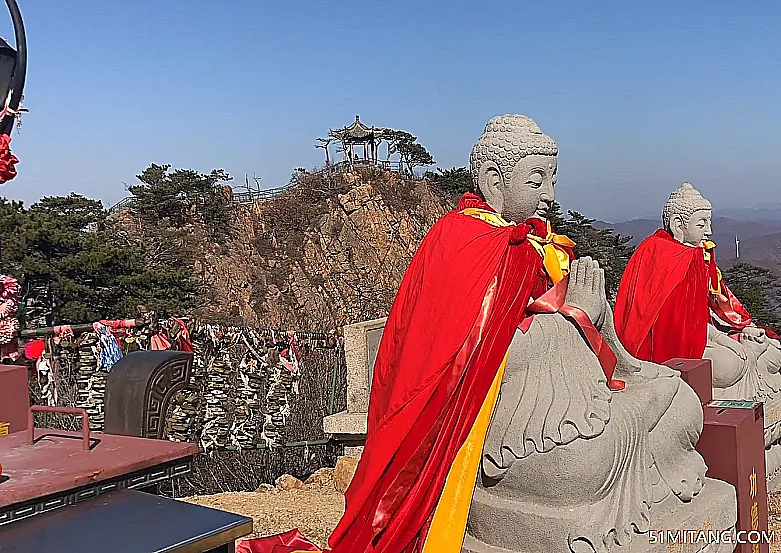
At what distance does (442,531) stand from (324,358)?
464 centimetres

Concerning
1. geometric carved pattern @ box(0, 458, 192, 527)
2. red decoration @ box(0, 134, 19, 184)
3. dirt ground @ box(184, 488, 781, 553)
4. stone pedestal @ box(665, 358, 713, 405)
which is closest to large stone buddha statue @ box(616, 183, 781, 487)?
dirt ground @ box(184, 488, 781, 553)

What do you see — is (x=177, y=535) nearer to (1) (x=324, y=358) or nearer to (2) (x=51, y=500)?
(2) (x=51, y=500)

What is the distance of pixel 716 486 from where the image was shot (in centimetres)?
304

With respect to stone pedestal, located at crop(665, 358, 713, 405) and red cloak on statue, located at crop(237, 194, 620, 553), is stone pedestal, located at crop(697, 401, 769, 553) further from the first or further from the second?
red cloak on statue, located at crop(237, 194, 620, 553)

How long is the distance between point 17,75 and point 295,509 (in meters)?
3.38

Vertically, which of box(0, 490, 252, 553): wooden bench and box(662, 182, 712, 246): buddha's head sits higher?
box(662, 182, 712, 246): buddha's head

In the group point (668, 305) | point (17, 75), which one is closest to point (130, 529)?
point (17, 75)

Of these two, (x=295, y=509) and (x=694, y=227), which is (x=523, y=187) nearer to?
(x=694, y=227)

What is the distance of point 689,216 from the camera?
5.12 meters

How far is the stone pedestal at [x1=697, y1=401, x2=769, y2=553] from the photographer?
3.12 meters

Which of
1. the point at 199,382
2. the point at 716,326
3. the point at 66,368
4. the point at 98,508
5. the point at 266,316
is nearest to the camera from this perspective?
the point at 98,508

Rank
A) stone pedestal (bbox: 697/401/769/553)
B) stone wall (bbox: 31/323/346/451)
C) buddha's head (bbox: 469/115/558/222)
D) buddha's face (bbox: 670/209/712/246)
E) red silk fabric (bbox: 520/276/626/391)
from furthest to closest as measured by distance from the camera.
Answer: stone wall (bbox: 31/323/346/451)
buddha's face (bbox: 670/209/712/246)
stone pedestal (bbox: 697/401/769/553)
buddha's head (bbox: 469/115/558/222)
red silk fabric (bbox: 520/276/626/391)

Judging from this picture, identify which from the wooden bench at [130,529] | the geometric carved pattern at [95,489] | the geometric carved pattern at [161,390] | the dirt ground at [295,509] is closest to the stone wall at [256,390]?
the dirt ground at [295,509]

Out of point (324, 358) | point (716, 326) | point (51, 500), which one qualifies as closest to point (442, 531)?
point (51, 500)
